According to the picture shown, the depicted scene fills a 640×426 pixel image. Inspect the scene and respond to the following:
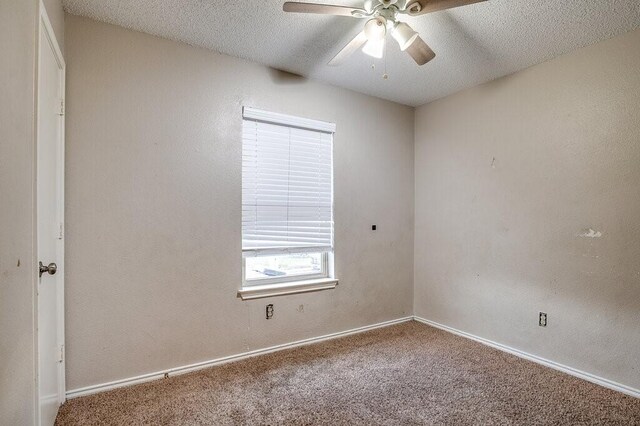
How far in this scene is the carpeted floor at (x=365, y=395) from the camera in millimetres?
1978

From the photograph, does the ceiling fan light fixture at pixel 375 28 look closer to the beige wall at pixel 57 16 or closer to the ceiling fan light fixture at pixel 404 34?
the ceiling fan light fixture at pixel 404 34

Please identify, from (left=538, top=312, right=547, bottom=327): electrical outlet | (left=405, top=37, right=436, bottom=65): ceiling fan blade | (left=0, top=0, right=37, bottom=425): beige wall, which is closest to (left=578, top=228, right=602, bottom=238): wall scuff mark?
(left=538, top=312, right=547, bottom=327): electrical outlet

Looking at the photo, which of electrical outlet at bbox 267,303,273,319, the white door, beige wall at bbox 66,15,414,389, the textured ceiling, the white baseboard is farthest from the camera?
electrical outlet at bbox 267,303,273,319

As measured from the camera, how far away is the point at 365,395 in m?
2.23

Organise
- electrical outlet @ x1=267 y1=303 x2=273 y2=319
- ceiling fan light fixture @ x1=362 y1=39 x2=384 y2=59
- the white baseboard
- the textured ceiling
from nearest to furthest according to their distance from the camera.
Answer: ceiling fan light fixture @ x1=362 y1=39 x2=384 y2=59, the textured ceiling, the white baseboard, electrical outlet @ x1=267 y1=303 x2=273 y2=319

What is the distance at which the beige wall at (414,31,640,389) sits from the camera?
2.38 m

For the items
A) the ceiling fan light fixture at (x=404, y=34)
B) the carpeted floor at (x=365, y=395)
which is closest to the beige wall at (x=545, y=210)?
the carpeted floor at (x=365, y=395)

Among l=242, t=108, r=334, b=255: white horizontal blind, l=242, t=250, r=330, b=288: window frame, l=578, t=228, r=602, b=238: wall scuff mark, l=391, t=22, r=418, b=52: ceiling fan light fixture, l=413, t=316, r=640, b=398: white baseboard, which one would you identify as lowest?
l=413, t=316, r=640, b=398: white baseboard

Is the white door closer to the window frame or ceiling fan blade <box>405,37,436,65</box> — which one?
the window frame

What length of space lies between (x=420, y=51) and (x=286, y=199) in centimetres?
162

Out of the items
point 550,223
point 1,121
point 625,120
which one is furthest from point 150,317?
point 625,120

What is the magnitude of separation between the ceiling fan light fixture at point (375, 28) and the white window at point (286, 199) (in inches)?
48.6

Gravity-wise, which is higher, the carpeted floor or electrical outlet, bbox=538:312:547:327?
electrical outlet, bbox=538:312:547:327

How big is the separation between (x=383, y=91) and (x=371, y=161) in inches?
28.7
